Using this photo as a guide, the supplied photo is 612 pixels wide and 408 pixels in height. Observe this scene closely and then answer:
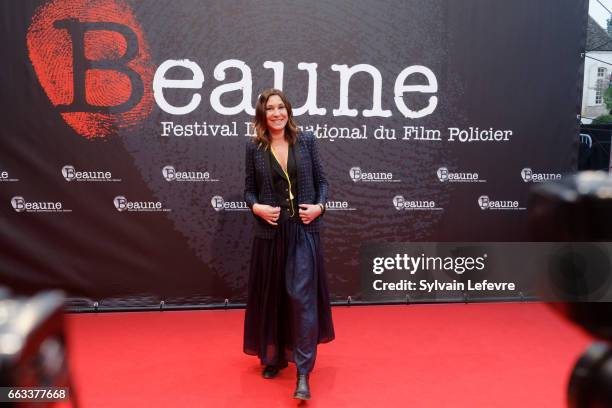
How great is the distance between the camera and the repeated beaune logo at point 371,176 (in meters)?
4.84

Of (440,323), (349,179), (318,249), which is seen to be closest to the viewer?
(318,249)

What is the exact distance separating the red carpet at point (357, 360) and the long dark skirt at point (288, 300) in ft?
0.70

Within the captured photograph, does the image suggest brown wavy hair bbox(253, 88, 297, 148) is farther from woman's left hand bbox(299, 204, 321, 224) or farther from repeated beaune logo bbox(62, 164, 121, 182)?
repeated beaune logo bbox(62, 164, 121, 182)

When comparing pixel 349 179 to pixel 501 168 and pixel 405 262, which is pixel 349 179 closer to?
pixel 405 262

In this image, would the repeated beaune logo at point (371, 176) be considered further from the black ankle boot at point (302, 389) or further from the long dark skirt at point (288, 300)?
the black ankle boot at point (302, 389)

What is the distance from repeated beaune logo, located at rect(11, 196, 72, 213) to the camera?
179 inches

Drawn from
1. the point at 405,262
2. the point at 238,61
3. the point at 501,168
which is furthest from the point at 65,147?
the point at 501,168

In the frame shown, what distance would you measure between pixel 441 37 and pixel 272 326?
2.83 meters

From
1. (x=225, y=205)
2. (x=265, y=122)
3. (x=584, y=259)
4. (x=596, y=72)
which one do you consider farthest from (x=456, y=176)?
(x=584, y=259)

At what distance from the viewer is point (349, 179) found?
483 cm

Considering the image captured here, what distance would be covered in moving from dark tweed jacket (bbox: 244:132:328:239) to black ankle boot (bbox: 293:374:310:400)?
31.0 inches

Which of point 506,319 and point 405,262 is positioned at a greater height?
point 405,262

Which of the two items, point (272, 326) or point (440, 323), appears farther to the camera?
point (440, 323)

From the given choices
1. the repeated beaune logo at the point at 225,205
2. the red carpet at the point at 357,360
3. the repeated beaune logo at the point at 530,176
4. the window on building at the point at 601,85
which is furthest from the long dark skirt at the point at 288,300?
the window on building at the point at 601,85
